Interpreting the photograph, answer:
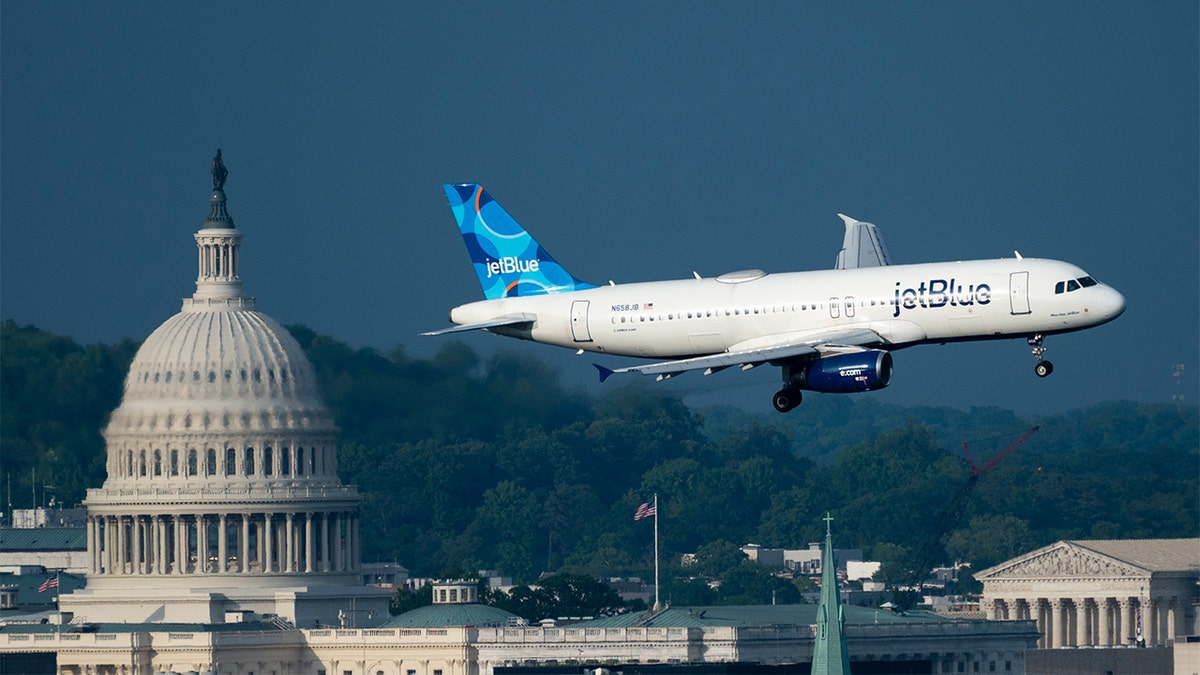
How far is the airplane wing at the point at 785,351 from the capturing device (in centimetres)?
12156

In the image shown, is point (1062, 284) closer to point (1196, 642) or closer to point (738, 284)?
point (738, 284)

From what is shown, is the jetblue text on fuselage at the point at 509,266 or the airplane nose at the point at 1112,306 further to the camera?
the jetblue text on fuselage at the point at 509,266

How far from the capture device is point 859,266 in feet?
450

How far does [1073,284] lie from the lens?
12169cm

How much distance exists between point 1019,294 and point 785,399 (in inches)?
297

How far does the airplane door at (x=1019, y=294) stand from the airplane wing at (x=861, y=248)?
16167 mm

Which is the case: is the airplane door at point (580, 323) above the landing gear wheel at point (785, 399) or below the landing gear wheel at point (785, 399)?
above

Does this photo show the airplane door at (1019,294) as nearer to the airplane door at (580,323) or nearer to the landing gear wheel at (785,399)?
the landing gear wheel at (785,399)

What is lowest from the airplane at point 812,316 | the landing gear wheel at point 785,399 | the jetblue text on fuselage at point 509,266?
the landing gear wheel at point 785,399

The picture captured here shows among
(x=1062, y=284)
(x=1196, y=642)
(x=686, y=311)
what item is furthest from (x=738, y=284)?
(x=1196, y=642)

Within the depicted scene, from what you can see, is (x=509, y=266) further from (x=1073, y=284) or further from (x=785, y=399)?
(x=1073, y=284)

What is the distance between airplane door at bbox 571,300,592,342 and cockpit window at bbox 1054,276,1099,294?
49.9 feet

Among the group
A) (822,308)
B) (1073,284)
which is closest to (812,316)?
(822,308)

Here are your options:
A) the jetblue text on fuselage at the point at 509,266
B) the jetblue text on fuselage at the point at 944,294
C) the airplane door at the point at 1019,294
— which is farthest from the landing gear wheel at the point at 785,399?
the jetblue text on fuselage at the point at 509,266
